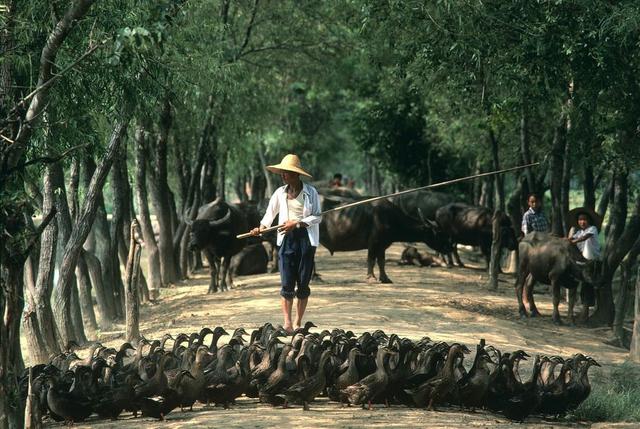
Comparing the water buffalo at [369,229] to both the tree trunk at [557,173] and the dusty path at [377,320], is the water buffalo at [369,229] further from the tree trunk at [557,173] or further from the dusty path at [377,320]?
the tree trunk at [557,173]

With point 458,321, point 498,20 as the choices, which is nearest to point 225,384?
point 498,20

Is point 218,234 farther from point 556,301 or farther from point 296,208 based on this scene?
point 296,208

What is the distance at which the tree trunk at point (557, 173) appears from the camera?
2186cm

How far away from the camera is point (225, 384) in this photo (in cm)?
1051

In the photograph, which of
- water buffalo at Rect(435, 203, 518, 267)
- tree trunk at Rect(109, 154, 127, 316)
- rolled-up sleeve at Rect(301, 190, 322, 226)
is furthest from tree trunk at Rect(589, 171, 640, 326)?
tree trunk at Rect(109, 154, 127, 316)

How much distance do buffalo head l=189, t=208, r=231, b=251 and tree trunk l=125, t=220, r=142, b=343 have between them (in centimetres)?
691

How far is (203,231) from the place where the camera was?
22.0 meters

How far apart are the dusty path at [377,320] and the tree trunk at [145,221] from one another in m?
0.53

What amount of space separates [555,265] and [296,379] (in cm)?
968

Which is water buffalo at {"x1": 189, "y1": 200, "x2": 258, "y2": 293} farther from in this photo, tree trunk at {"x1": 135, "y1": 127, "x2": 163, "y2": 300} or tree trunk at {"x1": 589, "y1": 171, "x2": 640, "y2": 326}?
tree trunk at {"x1": 589, "y1": 171, "x2": 640, "y2": 326}

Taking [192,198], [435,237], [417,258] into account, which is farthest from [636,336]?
[192,198]

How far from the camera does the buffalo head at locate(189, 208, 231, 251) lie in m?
22.0

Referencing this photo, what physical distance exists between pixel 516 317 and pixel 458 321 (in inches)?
98.4

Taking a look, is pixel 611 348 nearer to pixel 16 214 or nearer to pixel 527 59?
pixel 527 59
